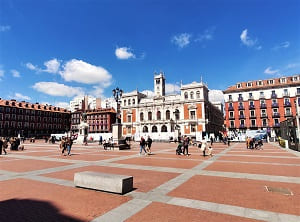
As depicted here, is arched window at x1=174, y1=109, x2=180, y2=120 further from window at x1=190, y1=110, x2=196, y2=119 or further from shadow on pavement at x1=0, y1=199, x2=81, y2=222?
shadow on pavement at x1=0, y1=199, x2=81, y2=222

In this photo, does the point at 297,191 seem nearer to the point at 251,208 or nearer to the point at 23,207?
the point at 251,208

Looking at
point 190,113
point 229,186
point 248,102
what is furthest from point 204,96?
point 229,186

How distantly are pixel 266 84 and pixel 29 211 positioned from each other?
60987mm

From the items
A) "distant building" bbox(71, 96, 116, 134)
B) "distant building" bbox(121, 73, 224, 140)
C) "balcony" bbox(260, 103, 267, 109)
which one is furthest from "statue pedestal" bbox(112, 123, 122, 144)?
"distant building" bbox(71, 96, 116, 134)

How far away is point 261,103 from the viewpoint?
52.8 meters

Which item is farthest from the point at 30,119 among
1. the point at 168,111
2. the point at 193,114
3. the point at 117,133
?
the point at 117,133

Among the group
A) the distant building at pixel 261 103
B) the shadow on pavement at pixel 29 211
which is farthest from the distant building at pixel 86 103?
the shadow on pavement at pixel 29 211

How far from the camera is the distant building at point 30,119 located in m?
70.3

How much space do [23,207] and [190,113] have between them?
57.4 metres

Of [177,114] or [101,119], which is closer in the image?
[177,114]

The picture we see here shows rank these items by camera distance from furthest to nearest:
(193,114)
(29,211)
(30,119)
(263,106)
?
(30,119) < (193,114) < (263,106) < (29,211)

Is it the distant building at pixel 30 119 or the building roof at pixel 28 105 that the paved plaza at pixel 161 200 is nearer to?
the distant building at pixel 30 119

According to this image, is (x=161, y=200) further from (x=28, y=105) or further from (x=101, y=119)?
(x=28, y=105)

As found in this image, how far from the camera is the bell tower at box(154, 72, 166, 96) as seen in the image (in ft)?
234
